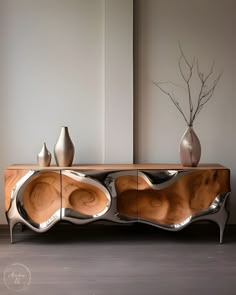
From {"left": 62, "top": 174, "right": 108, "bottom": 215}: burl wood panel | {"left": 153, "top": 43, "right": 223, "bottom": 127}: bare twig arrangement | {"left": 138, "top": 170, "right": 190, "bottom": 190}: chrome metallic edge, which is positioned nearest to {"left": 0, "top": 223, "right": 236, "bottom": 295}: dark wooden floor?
{"left": 62, "top": 174, "right": 108, "bottom": 215}: burl wood panel

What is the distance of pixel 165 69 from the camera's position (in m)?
3.56

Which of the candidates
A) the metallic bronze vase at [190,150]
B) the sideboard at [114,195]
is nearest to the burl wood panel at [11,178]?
the sideboard at [114,195]

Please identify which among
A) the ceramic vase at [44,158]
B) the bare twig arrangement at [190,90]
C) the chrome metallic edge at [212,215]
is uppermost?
the bare twig arrangement at [190,90]

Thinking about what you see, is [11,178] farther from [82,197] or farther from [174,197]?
[174,197]

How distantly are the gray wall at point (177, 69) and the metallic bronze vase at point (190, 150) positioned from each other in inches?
14.0

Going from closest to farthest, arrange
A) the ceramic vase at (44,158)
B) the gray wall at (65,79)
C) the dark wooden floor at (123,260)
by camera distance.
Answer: the dark wooden floor at (123,260) < the ceramic vase at (44,158) < the gray wall at (65,79)

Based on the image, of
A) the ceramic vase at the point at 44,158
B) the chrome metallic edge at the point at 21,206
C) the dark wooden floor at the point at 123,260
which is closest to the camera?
the dark wooden floor at the point at 123,260

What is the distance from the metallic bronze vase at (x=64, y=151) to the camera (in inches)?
125

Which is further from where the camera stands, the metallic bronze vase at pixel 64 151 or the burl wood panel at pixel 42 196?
the metallic bronze vase at pixel 64 151

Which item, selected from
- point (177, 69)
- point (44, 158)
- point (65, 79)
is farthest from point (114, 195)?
point (177, 69)

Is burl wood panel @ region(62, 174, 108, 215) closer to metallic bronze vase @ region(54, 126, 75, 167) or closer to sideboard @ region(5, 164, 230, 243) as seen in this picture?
sideboard @ region(5, 164, 230, 243)

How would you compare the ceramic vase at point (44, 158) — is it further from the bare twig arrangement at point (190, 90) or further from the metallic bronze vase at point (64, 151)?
the bare twig arrangement at point (190, 90)

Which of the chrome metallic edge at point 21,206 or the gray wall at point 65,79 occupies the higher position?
the gray wall at point 65,79

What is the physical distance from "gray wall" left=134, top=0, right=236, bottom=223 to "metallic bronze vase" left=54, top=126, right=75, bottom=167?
660 millimetres
